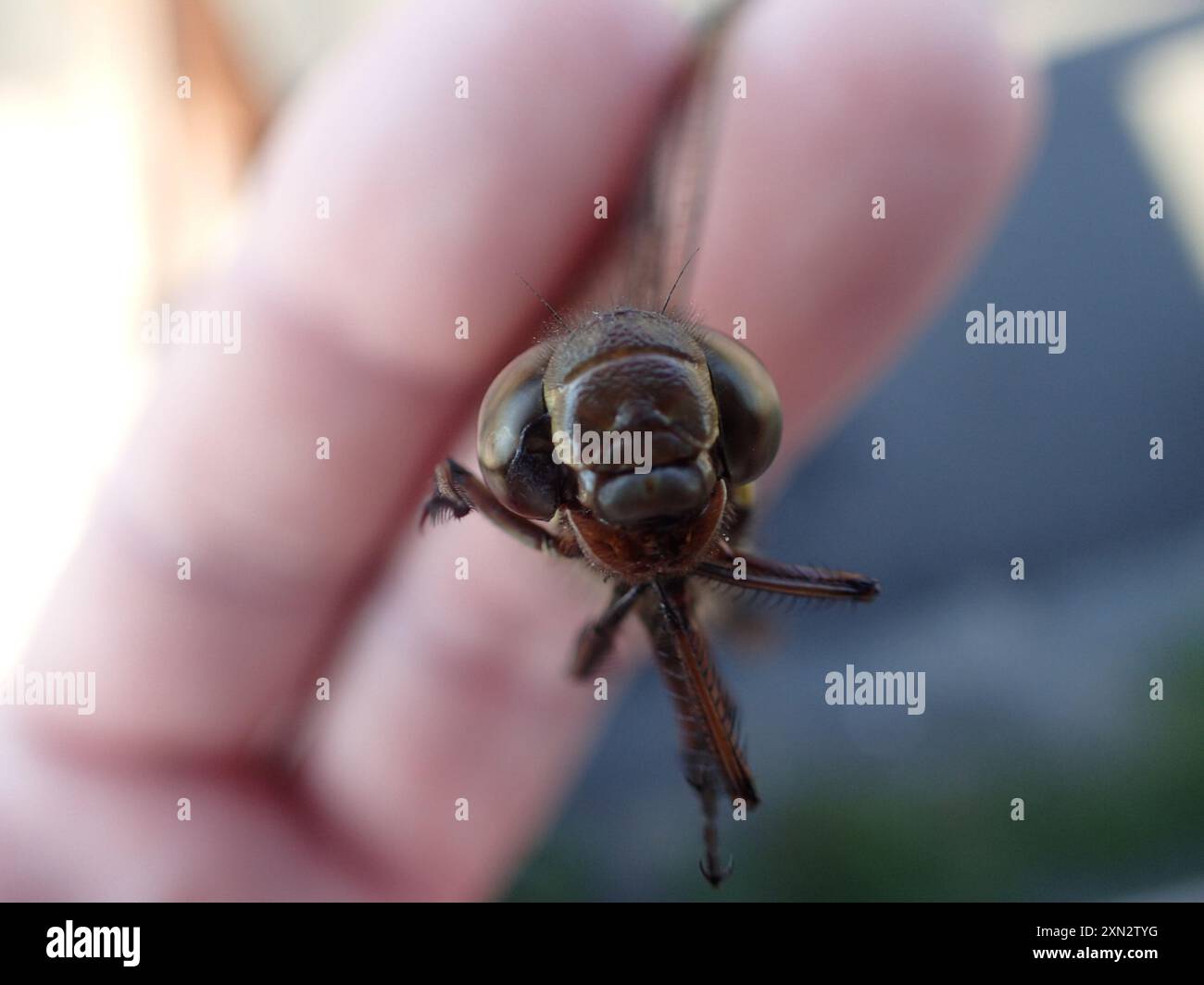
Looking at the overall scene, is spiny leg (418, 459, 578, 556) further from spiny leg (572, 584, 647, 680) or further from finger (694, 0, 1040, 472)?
finger (694, 0, 1040, 472)

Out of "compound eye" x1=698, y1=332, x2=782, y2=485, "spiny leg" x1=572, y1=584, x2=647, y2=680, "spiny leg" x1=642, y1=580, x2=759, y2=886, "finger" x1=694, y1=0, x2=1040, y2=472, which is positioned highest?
"finger" x1=694, y1=0, x2=1040, y2=472

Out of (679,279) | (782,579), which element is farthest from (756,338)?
(782,579)

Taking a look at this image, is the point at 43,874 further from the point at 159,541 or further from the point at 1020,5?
the point at 1020,5

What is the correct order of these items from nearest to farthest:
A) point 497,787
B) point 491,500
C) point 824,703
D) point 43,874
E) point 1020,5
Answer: point 491,500 < point 43,874 < point 1020,5 < point 497,787 < point 824,703

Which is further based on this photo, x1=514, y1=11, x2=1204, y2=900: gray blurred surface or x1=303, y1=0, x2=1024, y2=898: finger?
x1=514, y1=11, x2=1204, y2=900: gray blurred surface

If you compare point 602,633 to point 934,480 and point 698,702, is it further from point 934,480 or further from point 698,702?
point 934,480

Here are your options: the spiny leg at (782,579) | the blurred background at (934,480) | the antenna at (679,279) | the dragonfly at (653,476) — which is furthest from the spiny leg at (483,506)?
the blurred background at (934,480)

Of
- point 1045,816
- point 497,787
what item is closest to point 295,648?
point 497,787

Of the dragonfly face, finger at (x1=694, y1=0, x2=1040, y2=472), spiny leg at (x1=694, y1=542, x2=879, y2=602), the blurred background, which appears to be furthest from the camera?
the blurred background

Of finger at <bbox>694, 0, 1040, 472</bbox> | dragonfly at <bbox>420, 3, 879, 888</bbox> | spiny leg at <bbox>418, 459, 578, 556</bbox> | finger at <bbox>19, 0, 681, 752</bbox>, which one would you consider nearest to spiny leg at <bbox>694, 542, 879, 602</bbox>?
dragonfly at <bbox>420, 3, 879, 888</bbox>
